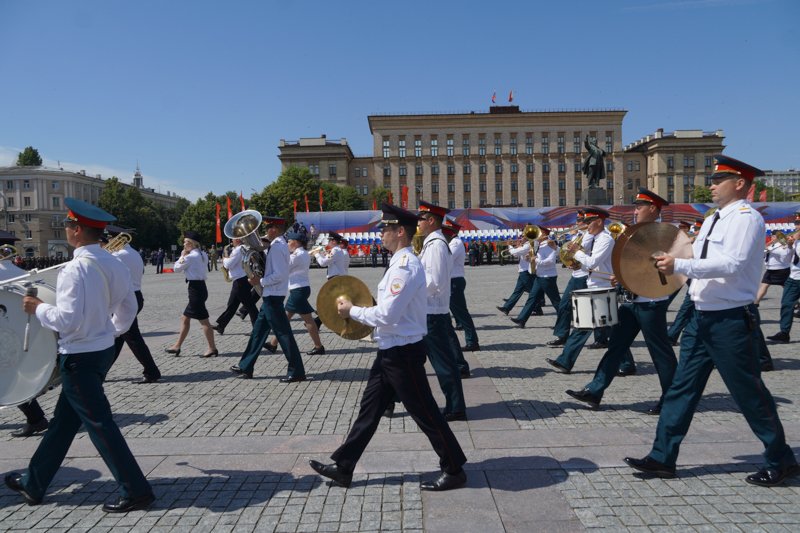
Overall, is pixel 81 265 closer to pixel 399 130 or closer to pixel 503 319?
pixel 503 319

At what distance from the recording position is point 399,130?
10494 centimetres

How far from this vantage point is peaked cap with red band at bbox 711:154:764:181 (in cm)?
408

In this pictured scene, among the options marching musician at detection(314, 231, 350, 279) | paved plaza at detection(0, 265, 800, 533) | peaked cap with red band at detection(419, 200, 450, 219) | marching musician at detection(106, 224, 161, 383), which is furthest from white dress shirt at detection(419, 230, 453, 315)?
marching musician at detection(314, 231, 350, 279)

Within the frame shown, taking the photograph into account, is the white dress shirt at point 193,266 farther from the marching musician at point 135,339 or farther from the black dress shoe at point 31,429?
the black dress shoe at point 31,429

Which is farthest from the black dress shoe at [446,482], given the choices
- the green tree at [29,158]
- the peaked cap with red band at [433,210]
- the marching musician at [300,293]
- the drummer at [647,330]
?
the green tree at [29,158]

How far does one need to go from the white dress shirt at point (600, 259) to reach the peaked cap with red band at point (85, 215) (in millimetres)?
5281

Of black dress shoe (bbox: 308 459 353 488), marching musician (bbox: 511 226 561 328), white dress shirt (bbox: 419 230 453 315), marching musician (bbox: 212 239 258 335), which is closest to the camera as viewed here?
black dress shoe (bbox: 308 459 353 488)

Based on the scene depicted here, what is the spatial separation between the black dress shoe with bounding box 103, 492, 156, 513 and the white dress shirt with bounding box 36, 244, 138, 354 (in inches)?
37.1

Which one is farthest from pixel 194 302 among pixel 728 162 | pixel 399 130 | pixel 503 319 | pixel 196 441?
pixel 399 130

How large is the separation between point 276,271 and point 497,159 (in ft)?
331

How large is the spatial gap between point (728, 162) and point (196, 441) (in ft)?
14.8

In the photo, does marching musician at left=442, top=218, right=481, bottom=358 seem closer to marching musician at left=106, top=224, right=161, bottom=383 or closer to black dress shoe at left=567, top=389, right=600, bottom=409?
black dress shoe at left=567, top=389, right=600, bottom=409

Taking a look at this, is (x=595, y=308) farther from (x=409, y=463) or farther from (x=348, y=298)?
(x=348, y=298)

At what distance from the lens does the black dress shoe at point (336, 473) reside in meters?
4.04
